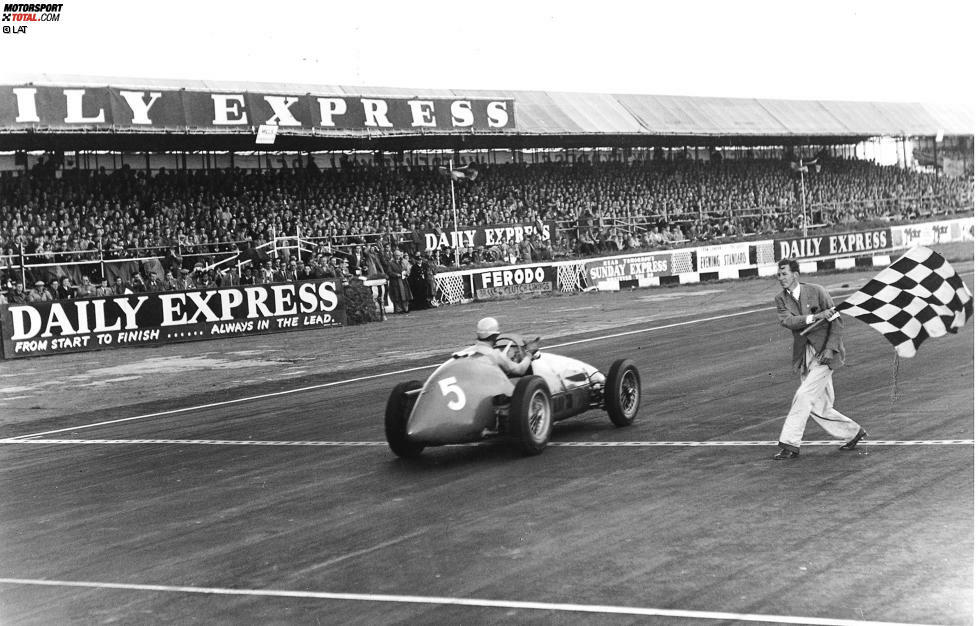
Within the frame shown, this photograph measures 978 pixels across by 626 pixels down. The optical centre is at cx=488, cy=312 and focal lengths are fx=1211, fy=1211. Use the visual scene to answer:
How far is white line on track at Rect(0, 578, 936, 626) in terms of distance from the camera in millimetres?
6004

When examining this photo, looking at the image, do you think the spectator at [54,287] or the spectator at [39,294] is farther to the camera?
the spectator at [54,287]

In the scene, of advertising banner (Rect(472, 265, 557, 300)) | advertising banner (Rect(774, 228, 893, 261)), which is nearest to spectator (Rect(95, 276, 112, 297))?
advertising banner (Rect(472, 265, 557, 300))

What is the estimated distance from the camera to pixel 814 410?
10406 mm

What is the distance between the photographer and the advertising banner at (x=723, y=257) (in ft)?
135

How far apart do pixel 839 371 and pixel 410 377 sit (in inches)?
262

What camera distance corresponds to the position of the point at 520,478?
401 inches

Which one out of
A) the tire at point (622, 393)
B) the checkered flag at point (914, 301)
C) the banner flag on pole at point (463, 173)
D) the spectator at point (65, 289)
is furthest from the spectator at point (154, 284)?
the checkered flag at point (914, 301)

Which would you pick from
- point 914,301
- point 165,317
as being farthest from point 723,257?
point 914,301

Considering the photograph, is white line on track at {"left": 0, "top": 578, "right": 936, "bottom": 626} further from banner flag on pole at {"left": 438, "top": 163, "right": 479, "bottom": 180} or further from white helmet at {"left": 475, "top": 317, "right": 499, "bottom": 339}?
banner flag on pole at {"left": 438, "top": 163, "right": 479, "bottom": 180}

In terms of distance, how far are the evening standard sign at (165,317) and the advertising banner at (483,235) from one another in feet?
28.1

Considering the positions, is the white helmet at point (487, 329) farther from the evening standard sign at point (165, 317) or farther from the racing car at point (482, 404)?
the evening standard sign at point (165, 317)

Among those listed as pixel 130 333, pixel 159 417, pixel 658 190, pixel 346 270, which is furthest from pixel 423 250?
pixel 159 417

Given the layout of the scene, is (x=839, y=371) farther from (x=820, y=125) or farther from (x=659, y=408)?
(x=820, y=125)

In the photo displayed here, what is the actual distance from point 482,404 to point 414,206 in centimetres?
3086
